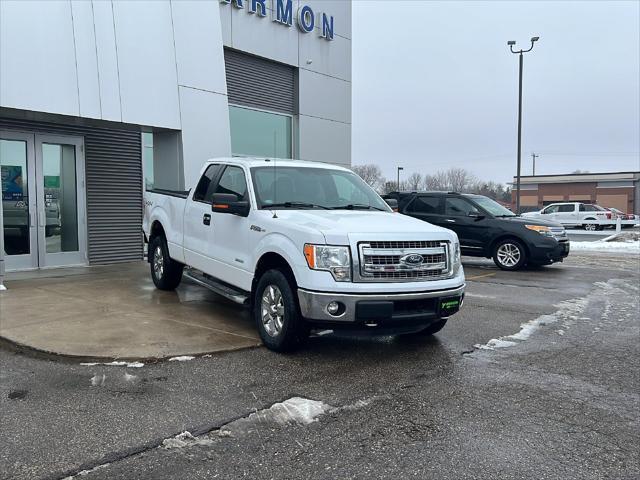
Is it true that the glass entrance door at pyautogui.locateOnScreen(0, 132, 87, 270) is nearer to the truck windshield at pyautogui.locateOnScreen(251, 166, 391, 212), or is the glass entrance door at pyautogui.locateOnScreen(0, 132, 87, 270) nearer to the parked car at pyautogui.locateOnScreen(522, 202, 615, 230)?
the truck windshield at pyautogui.locateOnScreen(251, 166, 391, 212)

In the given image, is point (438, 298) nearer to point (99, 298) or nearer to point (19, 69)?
point (99, 298)

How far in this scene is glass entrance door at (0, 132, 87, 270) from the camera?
10.6 meters

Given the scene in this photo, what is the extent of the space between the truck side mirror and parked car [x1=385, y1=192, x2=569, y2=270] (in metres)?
7.04

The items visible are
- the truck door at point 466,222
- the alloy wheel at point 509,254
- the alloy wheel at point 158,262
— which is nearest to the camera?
the alloy wheel at point 158,262

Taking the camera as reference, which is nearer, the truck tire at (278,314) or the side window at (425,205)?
the truck tire at (278,314)

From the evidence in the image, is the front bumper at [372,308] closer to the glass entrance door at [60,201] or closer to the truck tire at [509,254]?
the glass entrance door at [60,201]

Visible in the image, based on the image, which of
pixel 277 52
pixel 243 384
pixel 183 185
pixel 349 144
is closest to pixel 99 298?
pixel 183 185

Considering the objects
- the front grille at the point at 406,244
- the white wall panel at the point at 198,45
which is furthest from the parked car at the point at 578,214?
the front grille at the point at 406,244

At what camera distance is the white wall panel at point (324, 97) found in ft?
53.3

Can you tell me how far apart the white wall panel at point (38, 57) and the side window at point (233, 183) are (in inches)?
145

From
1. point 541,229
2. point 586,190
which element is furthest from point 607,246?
point 586,190

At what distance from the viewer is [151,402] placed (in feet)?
14.8

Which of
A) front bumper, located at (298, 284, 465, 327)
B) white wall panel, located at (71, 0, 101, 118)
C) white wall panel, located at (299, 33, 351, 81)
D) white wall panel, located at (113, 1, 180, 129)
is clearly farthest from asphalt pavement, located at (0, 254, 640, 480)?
white wall panel, located at (299, 33, 351, 81)

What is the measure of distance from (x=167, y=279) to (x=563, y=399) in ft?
20.0
